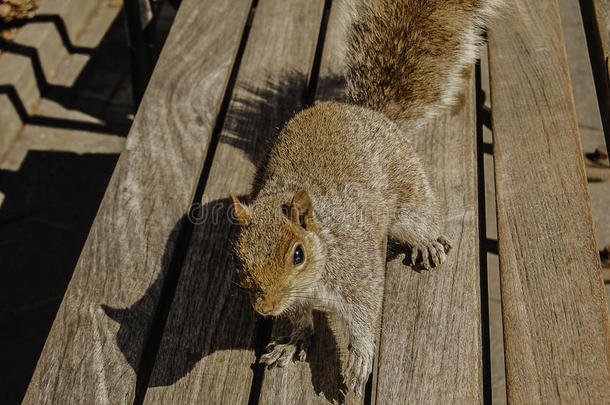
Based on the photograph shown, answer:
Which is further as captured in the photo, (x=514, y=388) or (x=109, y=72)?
(x=109, y=72)

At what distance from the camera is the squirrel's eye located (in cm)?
130

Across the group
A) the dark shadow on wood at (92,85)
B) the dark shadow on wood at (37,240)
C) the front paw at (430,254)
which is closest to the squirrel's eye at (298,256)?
the front paw at (430,254)

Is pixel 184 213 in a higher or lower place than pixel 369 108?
lower

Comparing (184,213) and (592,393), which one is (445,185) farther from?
(184,213)

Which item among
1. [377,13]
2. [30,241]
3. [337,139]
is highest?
[377,13]

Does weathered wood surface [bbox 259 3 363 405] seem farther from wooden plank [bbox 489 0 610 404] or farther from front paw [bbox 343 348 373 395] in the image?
wooden plank [bbox 489 0 610 404]

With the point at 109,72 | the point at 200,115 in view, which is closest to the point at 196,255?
the point at 200,115

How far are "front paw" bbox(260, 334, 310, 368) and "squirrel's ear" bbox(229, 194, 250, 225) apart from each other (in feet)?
1.15

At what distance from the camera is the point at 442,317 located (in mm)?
1424

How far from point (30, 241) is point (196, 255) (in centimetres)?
152

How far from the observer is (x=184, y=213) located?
1614 mm

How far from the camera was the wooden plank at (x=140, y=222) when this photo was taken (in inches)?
53.0

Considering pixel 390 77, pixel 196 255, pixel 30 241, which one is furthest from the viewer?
pixel 30 241

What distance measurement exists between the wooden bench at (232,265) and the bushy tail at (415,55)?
0.10m
